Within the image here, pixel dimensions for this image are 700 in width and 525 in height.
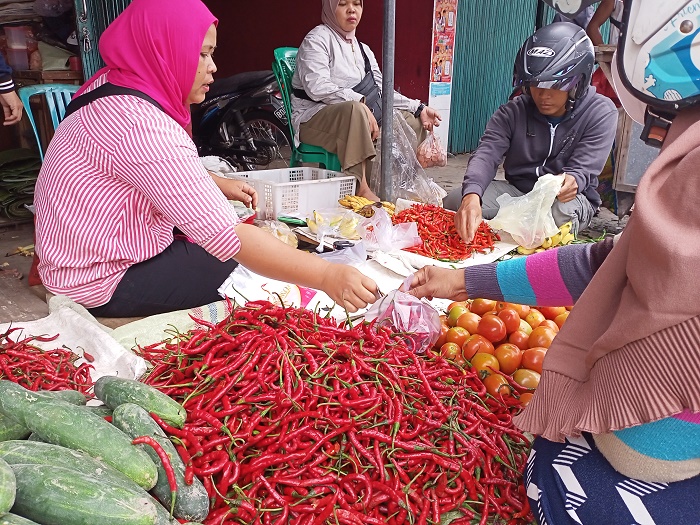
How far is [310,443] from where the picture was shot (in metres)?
1.61

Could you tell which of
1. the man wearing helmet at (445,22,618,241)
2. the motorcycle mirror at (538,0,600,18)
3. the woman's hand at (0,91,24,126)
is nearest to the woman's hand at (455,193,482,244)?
the man wearing helmet at (445,22,618,241)

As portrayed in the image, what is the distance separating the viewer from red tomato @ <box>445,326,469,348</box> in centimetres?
245

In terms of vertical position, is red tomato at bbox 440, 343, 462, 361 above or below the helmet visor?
below

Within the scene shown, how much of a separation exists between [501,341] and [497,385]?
0.38 metres

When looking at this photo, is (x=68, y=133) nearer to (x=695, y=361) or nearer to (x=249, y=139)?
(x=695, y=361)

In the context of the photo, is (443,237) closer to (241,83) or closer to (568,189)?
(568,189)

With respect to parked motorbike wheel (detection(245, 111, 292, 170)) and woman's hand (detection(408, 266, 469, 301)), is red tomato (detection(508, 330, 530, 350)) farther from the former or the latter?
parked motorbike wheel (detection(245, 111, 292, 170))

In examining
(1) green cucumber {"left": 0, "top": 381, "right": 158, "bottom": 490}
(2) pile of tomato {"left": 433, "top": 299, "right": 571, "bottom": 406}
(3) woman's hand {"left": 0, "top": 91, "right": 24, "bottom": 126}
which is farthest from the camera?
(3) woman's hand {"left": 0, "top": 91, "right": 24, "bottom": 126}

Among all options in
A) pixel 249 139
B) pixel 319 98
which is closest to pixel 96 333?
pixel 319 98

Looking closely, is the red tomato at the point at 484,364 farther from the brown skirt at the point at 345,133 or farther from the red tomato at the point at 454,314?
the brown skirt at the point at 345,133

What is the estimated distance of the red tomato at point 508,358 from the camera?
2.33 meters

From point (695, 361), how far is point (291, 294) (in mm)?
2115

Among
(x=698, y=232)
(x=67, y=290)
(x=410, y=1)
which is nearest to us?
(x=698, y=232)

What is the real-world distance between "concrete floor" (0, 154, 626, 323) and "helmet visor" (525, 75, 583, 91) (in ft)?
4.13
